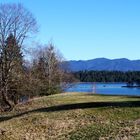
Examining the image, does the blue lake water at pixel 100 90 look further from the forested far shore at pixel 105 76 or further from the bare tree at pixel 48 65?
the forested far shore at pixel 105 76

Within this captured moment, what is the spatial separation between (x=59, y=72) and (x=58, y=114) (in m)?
51.0

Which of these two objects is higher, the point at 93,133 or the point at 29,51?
the point at 29,51

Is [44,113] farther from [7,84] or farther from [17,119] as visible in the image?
[7,84]

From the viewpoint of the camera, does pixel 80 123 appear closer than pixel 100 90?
Yes

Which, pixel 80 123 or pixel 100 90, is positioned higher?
pixel 80 123

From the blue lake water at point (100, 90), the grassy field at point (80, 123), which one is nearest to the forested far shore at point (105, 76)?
the blue lake water at point (100, 90)

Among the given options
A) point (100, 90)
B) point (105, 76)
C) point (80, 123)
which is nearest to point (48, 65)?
point (100, 90)

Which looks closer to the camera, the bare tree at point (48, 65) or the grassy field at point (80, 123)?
the grassy field at point (80, 123)

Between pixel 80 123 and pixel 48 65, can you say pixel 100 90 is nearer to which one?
pixel 48 65

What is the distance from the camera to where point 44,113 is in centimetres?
2928

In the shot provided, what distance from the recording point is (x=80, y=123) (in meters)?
25.2

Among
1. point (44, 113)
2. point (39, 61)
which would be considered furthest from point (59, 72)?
point (44, 113)

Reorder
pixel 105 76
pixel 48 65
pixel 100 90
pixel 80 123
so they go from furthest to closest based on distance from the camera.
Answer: pixel 105 76, pixel 100 90, pixel 48 65, pixel 80 123

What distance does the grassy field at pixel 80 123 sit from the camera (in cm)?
2206
